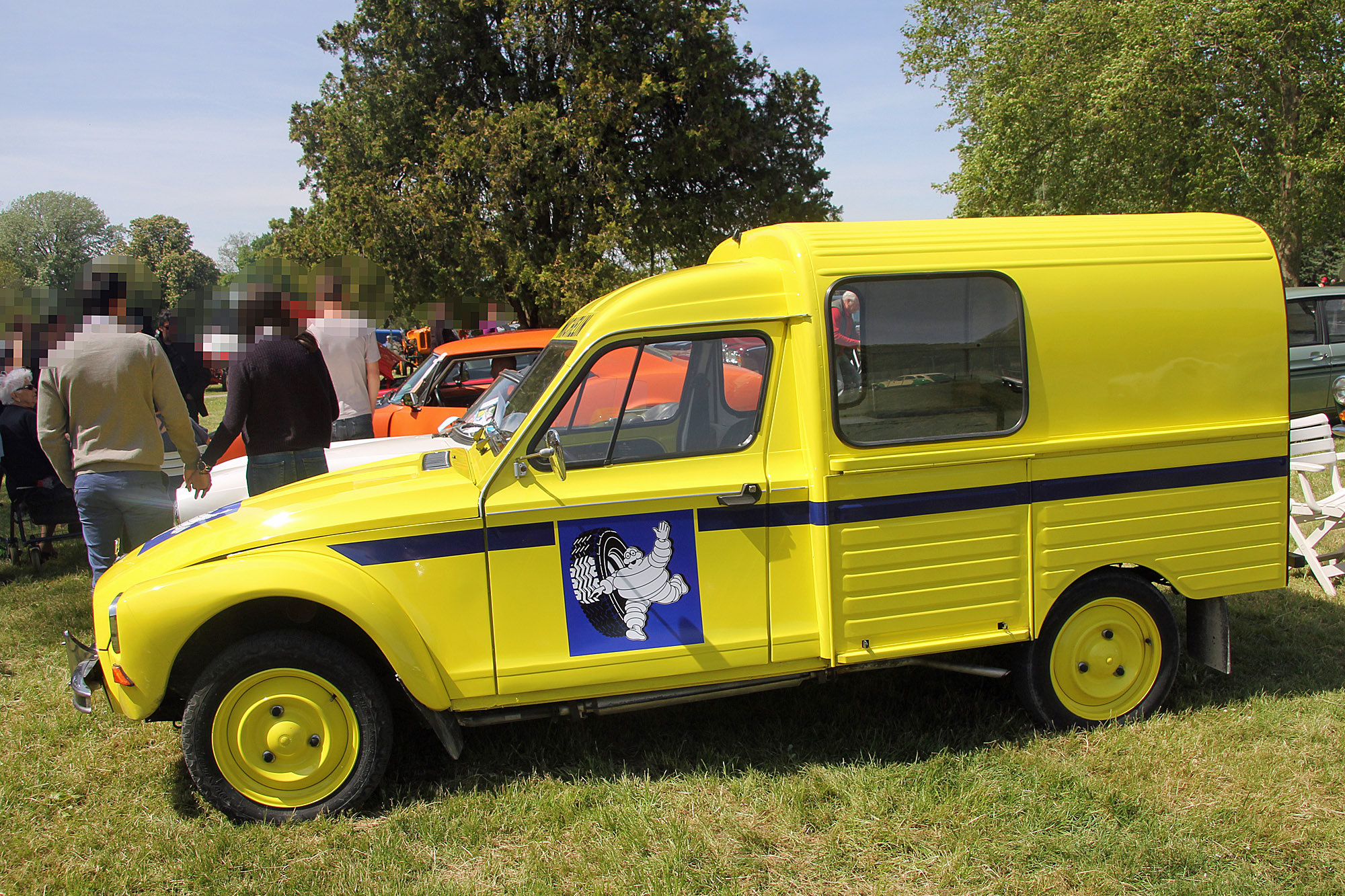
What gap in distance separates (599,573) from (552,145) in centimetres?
1891

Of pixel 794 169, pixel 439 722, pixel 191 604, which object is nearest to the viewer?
pixel 191 604

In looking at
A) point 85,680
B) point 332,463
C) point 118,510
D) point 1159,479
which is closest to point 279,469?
point 118,510

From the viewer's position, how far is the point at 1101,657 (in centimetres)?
414

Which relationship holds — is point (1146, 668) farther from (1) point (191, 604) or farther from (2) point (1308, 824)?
(1) point (191, 604)

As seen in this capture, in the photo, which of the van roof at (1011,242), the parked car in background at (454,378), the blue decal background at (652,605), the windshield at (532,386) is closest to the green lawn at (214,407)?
the parked car in background at (454,378)

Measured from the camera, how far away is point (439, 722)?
3564mm

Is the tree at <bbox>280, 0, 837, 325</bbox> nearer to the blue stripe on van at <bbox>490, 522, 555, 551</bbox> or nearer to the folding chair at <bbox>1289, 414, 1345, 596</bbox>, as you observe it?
the folding chair at <bbox>1289, 414, 1345, 596</bbox>

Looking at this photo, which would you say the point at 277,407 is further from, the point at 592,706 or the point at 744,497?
the point at 744,497

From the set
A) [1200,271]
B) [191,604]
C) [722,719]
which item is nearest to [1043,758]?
[722,719]

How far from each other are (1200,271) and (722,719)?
3065mm

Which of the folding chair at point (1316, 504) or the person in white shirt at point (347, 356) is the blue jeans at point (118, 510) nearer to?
the person in white shirt at point (347, 356)

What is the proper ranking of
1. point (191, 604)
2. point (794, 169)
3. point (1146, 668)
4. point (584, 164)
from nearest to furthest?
point (191, 604) → point (1146, 668) → point (584, 164) → point (794, 169)

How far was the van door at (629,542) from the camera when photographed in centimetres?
353

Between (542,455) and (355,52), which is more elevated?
(355,52)
